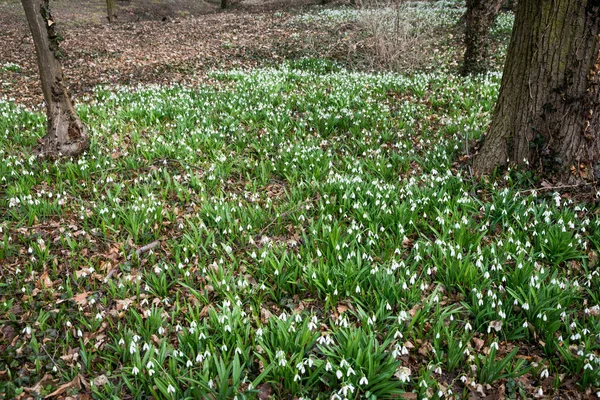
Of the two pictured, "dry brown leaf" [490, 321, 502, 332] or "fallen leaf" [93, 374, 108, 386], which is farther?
"dry brown leaf" [490, 321, 502, 332]

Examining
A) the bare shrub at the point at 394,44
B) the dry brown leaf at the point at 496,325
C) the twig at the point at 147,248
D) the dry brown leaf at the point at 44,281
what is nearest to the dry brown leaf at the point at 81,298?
the dry brown leaf at the point at 44,281

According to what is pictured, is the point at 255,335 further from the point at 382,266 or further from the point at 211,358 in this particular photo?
the point at 382,266

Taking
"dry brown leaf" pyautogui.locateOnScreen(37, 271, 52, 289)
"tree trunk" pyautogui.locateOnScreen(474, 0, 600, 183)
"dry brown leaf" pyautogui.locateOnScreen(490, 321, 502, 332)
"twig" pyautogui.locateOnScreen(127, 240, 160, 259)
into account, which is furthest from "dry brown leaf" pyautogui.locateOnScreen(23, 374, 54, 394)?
"tree trunk" pyautogui.locateOnScreen(474, 0, 600, 183)

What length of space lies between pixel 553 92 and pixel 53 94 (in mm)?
6068

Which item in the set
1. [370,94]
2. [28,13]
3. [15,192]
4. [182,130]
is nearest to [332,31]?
[370,94]

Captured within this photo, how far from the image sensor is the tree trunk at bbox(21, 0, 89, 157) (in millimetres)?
5391

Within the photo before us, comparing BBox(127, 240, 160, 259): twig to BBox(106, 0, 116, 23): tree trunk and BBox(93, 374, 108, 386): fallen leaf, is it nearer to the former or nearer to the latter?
BBox(93, 374, 108, 386): fallen leaf

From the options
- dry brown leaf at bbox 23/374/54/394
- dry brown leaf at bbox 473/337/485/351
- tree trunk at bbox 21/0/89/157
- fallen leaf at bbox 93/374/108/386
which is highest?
tree trunk at bbox 21/0/89/157

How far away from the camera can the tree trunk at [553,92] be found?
4207 millimetres

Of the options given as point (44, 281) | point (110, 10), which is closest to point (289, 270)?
point (44, 281)

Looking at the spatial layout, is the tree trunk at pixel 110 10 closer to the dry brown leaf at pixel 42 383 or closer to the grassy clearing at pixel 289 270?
the grassy clearing at pixel 289 270

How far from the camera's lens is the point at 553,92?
14.6ft

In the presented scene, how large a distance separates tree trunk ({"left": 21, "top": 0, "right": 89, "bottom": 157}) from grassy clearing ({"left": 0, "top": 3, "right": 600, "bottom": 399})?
276 millimetres

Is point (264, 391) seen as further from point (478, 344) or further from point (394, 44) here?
point (394, 44)
